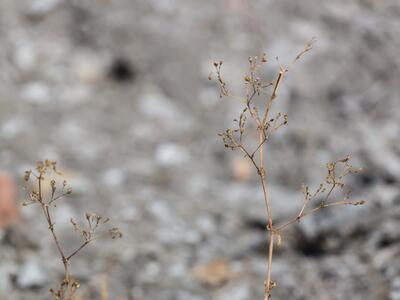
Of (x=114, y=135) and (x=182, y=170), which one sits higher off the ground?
(x=114, y=135)

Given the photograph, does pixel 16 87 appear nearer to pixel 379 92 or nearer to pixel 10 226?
pixel 10 226

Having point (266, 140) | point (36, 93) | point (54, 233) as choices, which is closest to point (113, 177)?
point (36, 93)

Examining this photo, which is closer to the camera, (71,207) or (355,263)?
(355,263)

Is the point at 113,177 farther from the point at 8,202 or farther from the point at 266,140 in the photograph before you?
the point at 266,140

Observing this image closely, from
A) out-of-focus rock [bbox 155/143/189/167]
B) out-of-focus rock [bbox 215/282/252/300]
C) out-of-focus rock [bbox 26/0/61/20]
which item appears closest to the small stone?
out-of-focus rock [bbox 155/143/189/167]

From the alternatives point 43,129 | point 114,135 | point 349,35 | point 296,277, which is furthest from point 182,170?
point 349,35

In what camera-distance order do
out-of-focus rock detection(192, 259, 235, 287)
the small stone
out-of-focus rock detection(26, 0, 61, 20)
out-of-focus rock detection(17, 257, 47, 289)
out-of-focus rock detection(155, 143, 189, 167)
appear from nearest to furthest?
1. out-of-focus rock detection(17, 257, 47, 289)
2. out-of-focus rock detection(192, 259, 235, 287)
3. the small stone
4. out-of-focus rock detection(155, 143, 189, 167)
5. out-of-focus rock detection(26, 0, 61, 20)

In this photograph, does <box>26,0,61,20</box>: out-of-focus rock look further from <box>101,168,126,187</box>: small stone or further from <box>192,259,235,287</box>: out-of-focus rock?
<box>192,259,235,287</box>: out-of-focus rock

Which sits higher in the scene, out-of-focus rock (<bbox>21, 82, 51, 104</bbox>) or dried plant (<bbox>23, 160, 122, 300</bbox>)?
out-of-focus rock (<bbox>21, 82, 51, 104</bbox>)

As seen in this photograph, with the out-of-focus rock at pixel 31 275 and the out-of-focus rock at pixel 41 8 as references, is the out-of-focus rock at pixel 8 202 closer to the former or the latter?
the out-of-focus rock at pixel 31 275
